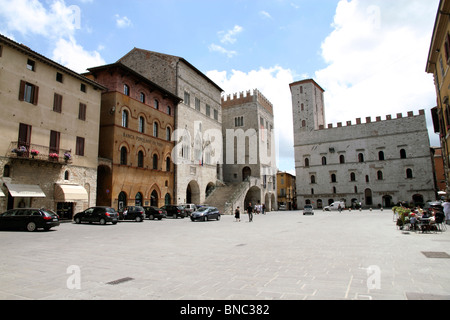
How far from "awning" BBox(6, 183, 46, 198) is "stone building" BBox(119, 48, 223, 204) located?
684 inches

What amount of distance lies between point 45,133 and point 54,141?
93 centimetres

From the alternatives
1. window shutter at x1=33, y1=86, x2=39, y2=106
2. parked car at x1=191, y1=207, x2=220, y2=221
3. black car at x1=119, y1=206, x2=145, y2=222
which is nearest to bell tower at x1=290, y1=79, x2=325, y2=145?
parked car at x1=191, y1=207, x2=220, y2=221

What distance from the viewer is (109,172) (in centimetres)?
2766

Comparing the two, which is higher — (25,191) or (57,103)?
(57,103)

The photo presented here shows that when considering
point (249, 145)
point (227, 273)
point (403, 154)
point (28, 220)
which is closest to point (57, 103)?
point (28, 220)

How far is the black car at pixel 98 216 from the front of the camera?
21.3 m

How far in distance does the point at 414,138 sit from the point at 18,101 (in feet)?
201

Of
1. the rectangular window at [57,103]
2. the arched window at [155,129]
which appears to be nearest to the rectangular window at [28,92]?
the rectangular window at [57,103]

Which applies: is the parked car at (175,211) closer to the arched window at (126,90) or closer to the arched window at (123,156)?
the arched window at (123,156)

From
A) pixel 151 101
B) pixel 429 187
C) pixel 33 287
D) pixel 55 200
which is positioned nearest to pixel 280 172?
pixel 429 187

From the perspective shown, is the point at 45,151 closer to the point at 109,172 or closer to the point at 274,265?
the point at 109,172

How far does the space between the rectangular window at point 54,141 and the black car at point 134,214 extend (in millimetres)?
7316

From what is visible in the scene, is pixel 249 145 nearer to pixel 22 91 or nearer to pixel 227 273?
pixel 22 91

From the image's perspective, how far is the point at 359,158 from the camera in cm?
6003
